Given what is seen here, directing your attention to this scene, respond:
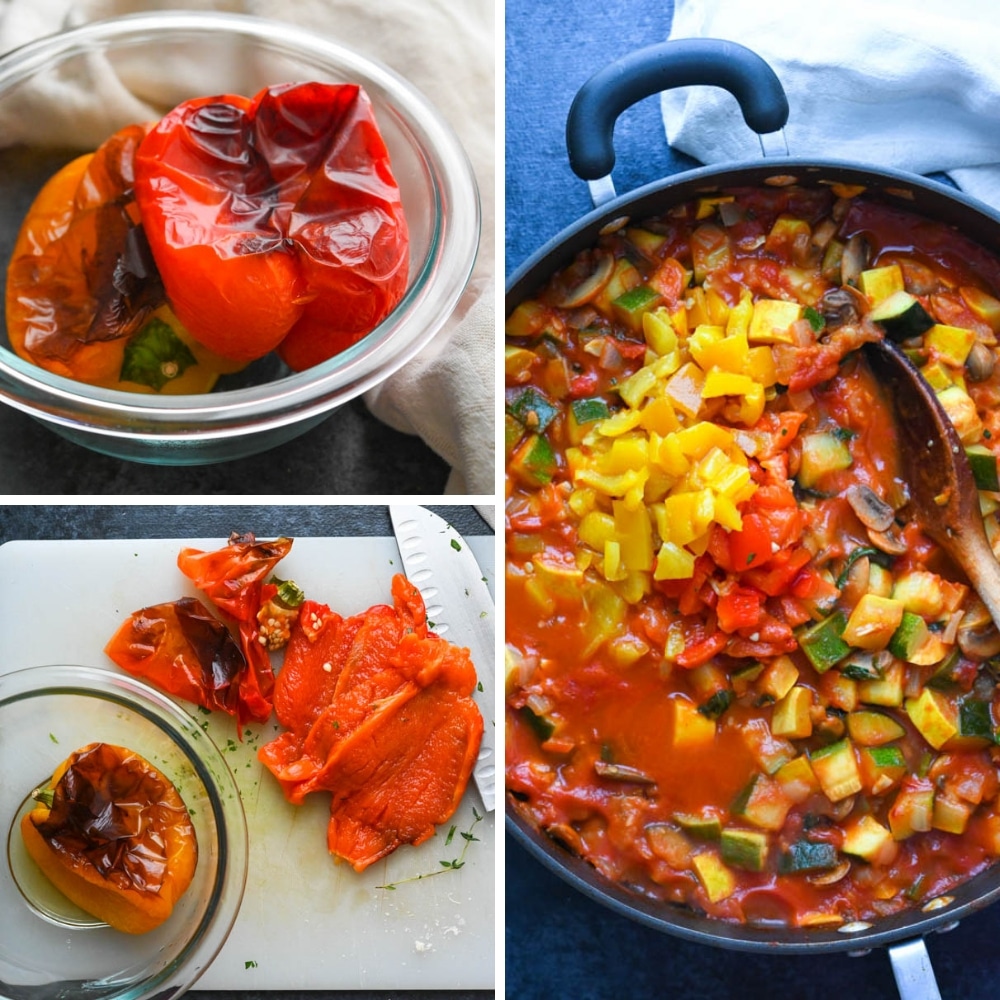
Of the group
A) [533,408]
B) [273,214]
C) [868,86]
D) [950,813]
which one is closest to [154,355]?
[273,214]

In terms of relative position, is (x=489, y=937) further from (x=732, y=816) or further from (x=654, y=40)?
(x=654, y=40)

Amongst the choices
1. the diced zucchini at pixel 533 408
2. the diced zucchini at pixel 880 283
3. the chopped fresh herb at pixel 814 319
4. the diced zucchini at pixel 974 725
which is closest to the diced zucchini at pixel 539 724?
the diced zucchini at pixel 533 408

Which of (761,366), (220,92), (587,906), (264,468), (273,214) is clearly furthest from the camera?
(587,906)

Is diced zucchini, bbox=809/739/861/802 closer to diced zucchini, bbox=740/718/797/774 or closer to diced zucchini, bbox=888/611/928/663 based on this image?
diced zucchini, bbox=740/718/797/774

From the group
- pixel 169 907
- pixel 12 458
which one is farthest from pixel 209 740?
pixel 12 458

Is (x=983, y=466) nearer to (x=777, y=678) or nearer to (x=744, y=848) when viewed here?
(x=777, y=678)

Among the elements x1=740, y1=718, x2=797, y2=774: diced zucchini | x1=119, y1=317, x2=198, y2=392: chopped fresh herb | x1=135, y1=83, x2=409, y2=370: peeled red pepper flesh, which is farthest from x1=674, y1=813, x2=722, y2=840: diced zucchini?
x1=119, y1=317, x2=198, y2=392: chopped fresh herb
